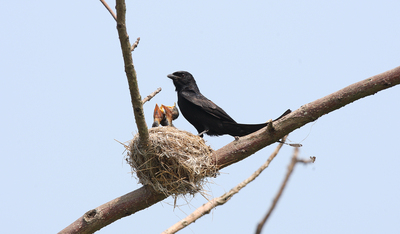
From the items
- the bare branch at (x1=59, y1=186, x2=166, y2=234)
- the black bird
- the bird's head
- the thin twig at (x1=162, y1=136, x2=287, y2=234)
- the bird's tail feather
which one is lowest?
the thin twig at (x1=162, y1=136, x2=287, y2=234)

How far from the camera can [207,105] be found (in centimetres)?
647

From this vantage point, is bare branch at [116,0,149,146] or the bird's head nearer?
bare branch at [116,0,149,146]

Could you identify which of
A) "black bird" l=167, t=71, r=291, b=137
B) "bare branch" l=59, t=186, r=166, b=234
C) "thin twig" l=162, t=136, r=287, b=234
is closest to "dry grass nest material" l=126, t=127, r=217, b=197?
"bare branch" l=59, t=186, r=166, b=234

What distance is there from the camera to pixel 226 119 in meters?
6.32

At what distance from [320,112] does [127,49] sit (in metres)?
2.01

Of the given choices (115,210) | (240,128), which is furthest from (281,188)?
(240,128)

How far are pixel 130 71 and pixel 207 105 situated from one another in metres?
2.78

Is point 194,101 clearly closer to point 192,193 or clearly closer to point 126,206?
point 192,193

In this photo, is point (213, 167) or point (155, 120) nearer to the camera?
point (213, 167)

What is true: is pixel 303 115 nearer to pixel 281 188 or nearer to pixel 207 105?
pixel 281 188

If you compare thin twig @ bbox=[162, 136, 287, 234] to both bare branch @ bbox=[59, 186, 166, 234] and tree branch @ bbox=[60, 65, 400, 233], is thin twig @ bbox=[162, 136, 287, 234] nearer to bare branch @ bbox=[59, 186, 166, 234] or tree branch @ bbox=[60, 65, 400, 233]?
tree branch @ bbox=[60, 65, 400, 233]

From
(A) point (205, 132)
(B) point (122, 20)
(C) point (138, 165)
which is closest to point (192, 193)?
(C) point (138, 165)

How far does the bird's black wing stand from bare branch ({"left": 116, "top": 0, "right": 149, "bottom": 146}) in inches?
77.3

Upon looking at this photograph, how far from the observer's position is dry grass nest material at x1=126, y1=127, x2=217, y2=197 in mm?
4730
